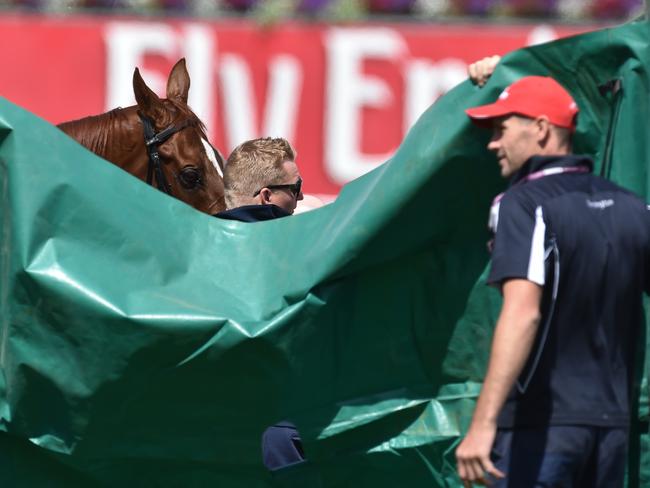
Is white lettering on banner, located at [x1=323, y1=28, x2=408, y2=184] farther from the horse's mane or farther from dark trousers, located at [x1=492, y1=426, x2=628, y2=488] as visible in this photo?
dark trousers, located at [x1=492, y1=426, x2=628, y2=488]

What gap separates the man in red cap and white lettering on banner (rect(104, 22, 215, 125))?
30.3 feet

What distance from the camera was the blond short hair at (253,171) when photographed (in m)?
5.19

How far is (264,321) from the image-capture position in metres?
4.08

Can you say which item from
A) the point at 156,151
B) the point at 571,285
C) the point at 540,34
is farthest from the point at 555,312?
the point at 540,34

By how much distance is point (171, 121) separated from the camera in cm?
651

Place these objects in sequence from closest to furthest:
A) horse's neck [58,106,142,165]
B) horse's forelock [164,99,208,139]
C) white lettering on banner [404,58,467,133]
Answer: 1. horse's neck [58,106,142,165]
2. horse's forelock [164,99,208,139]
3. white lettering on banner [404,58,467,133]

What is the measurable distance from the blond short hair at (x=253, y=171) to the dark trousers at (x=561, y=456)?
2020mm

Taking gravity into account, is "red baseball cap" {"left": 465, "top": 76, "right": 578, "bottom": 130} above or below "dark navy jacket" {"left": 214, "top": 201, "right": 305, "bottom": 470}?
above

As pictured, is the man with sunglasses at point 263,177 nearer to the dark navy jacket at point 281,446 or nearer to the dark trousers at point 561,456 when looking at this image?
the dark navy jacket at point 281,446

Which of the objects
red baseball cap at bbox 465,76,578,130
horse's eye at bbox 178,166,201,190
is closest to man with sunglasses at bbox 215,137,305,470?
horse's eye at bbox 178,166,201,190

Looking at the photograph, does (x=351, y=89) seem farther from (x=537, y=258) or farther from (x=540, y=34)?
(x=537, y=258)

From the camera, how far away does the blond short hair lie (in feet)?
17.0

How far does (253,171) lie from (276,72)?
768cm

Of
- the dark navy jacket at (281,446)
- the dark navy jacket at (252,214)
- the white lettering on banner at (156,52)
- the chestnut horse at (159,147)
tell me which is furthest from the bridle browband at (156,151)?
the white lettering on banner at (156,52)
